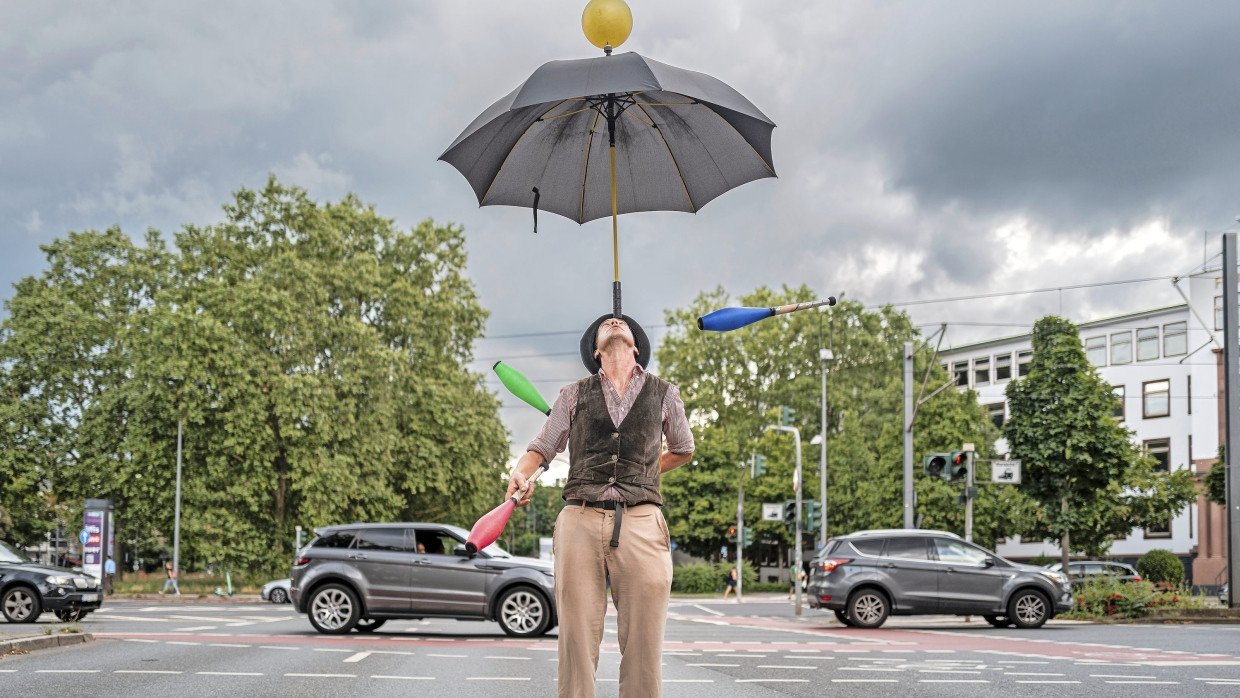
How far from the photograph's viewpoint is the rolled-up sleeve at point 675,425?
4805mm

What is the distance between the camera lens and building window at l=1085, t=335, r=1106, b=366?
64.8m

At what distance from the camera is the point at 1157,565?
159 feet

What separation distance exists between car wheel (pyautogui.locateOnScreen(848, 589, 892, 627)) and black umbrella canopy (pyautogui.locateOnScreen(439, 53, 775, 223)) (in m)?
15.8

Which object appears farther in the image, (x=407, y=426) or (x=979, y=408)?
(x=979, y=408)

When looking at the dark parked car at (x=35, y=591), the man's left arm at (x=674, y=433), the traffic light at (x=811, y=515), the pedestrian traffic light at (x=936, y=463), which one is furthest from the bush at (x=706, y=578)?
the man's left arm at (x=674, y=433)

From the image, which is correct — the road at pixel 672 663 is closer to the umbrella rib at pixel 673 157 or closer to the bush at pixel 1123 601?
the bush at pixel 1123 601

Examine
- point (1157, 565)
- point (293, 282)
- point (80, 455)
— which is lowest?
point (1157, 565)

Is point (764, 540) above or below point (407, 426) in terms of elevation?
below

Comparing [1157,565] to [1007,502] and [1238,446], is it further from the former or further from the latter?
[1238,446]

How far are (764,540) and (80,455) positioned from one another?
34.0 m

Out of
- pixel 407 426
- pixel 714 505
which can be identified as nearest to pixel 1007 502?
pixel 714 505

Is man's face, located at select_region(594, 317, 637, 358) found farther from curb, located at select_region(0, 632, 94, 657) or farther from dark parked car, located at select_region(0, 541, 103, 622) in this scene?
dark parked car, located at select_region(0, 541, 103, 622)

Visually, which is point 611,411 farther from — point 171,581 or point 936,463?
point 171,581

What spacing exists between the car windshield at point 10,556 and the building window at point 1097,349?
55.9 m
